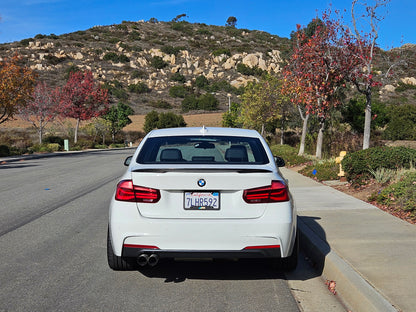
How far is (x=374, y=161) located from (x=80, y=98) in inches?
1650

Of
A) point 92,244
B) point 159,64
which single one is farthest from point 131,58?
point 92,244

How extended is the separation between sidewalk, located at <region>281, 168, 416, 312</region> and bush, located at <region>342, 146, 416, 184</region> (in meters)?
1.87

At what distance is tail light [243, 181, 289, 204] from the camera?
4738 mm

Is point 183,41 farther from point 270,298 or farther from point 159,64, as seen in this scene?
point 270,298

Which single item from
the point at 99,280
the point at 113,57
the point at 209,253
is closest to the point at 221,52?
the point at 113,57

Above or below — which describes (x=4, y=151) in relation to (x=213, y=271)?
below

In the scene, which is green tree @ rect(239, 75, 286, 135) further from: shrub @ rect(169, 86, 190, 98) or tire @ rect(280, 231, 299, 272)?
shrub @ rect(169, 86, 190, 98)

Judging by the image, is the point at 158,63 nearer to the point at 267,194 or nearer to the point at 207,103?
the point at 207,103

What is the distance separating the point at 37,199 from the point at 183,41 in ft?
403

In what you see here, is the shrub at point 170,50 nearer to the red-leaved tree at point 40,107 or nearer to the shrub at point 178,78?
the shrub at point 178,78

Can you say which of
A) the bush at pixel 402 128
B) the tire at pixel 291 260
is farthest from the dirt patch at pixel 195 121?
the tire at pixel 291 260

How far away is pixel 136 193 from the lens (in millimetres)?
4781

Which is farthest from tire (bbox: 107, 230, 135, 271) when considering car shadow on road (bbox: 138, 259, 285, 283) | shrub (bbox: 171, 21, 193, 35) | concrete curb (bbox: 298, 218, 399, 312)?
shrub (bbox: 171, 21, 193, 35)

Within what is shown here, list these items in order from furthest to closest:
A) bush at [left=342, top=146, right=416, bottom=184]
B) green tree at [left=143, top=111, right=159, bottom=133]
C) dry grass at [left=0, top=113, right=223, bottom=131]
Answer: dry grass at [left=0, top=113, right=223, bottom=131] → green tree at [left=143, top=111, right=159, bottom=133] → bush at [left=342, top=146, right=416, bottom=184]
